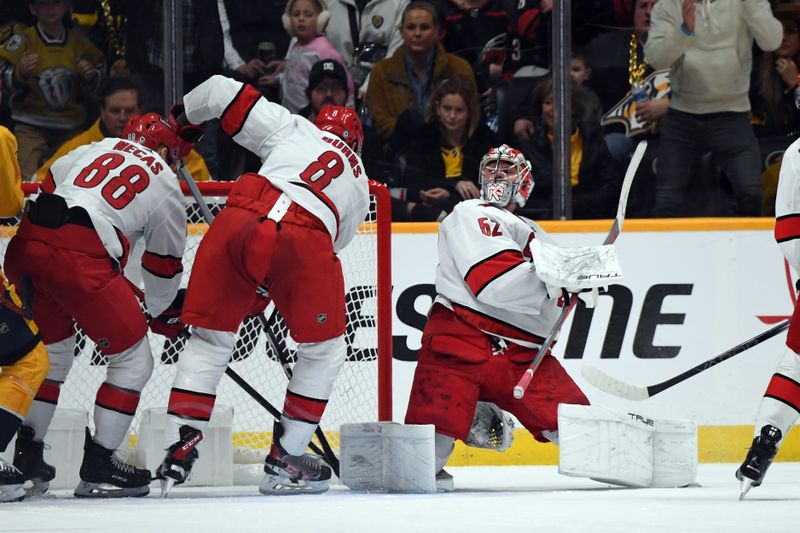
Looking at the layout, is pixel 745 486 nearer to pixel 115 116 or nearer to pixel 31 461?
pixel 31 461

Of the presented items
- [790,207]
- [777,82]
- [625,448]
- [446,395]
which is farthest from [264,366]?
[777,82]

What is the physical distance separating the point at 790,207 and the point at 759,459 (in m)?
0.68

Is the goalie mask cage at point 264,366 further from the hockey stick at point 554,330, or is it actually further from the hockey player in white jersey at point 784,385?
the hockey player in white jersey at point 784,385

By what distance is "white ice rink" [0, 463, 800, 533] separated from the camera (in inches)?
117

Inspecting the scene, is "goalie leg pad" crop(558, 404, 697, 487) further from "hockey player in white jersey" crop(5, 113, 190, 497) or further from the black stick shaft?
"hockey player in white jersey" crop(5, 113, 190, 497)

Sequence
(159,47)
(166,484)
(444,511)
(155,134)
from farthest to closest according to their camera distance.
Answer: (159,47) → (155,134) → (166,484) → (444,511)

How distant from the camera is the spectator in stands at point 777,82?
5695 mm

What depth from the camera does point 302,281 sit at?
13.0ft

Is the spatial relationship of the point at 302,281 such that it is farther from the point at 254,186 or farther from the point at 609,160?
the point at 609,160

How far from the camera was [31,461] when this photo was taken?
4113 mm

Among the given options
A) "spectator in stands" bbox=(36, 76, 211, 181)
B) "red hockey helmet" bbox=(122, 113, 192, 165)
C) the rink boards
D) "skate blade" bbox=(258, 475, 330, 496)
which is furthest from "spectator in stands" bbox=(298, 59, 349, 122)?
"skate blade" bbox=(258, 475, 330, 496)

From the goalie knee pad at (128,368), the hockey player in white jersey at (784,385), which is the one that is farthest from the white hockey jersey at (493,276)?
the goalie knee pad at (128,368)

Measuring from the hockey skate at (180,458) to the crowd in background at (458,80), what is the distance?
1.93m

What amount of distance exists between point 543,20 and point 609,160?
603mm
